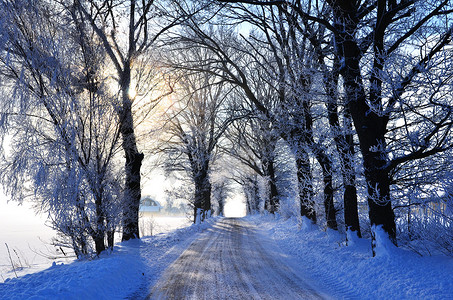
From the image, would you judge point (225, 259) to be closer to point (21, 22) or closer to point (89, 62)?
point (89, 62)

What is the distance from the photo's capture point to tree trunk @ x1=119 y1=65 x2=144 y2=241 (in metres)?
8.78

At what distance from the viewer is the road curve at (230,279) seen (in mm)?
4977

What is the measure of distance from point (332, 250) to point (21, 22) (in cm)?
1041

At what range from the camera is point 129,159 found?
410 inches

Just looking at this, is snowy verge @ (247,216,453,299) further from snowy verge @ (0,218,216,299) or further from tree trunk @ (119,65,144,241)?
tree trunk @ (119,65,144,241)

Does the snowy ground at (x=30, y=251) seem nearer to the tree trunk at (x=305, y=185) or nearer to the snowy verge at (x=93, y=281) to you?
the snowy verge at (x=93, y=281)

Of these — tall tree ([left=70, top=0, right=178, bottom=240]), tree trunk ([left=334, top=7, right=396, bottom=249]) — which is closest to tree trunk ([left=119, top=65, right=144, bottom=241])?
tall tree ([left=70, top=0, right=178, bottom=240])

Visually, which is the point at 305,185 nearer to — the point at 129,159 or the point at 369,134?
the point at 369,134

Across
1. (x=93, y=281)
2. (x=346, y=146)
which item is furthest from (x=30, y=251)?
(x=346, y=146)

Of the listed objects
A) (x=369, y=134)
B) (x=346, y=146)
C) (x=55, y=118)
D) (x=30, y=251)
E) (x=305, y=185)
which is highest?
(x=55, y=118)

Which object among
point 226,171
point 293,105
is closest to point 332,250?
point 293,105

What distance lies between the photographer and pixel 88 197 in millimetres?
7348

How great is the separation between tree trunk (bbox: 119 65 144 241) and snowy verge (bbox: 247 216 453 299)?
5824 millimetres

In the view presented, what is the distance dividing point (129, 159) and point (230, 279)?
651 centimetres
